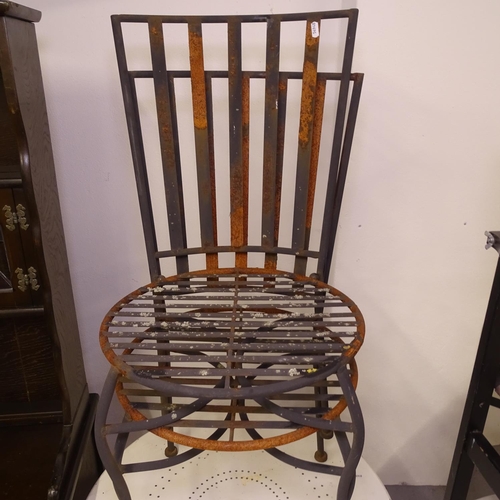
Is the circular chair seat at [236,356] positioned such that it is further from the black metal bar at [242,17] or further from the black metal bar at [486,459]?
the black metal bar at [242,17]

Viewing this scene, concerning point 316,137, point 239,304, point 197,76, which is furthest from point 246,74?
point 239,304

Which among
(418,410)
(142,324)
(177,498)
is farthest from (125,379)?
(418,410)

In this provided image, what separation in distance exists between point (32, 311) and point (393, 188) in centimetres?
96

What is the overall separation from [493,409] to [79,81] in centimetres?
157

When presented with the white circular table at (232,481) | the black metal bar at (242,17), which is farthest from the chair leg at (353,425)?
the black metal bar at (242,17)

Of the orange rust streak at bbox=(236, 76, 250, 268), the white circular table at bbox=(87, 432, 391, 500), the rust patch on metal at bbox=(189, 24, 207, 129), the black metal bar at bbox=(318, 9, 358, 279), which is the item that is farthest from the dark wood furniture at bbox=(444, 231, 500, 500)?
the rust patch on metal at bbox=(189, 24, 207, 129)

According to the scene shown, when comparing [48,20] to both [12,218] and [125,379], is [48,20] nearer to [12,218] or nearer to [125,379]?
[12,218]

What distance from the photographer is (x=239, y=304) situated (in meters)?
0.94

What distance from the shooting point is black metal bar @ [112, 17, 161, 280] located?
1.00m

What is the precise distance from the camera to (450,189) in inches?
48.9

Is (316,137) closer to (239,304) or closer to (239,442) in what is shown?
(239,304)

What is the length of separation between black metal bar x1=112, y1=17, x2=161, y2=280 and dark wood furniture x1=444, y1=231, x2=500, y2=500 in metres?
0.75

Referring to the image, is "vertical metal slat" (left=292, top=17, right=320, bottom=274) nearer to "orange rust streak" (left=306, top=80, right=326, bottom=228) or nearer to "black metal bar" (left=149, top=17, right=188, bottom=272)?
"orange rust streak" (left=306, top=80, right=326, bottom=228)

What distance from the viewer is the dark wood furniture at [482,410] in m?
1.00
